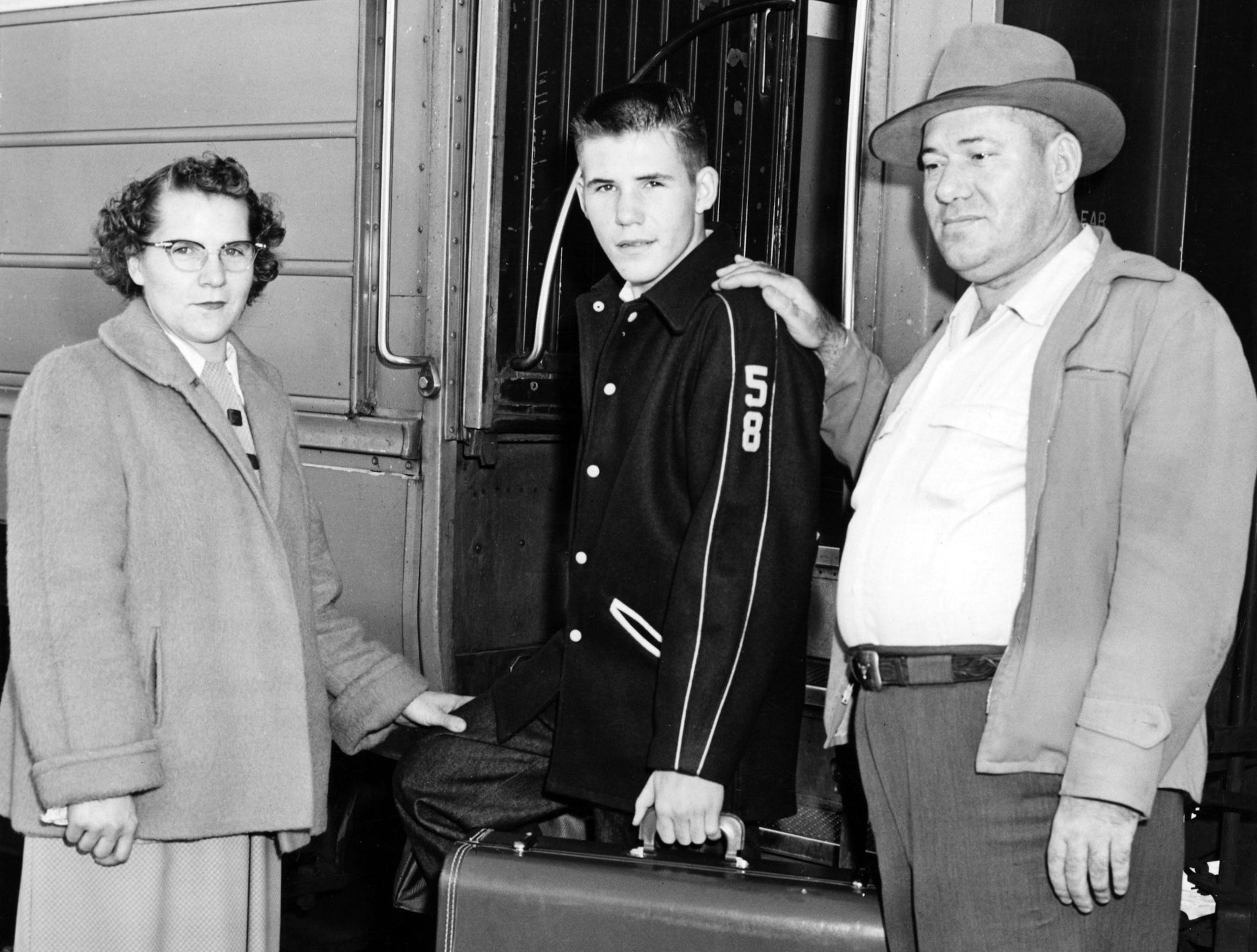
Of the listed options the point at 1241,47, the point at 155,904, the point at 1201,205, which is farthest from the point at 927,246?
the point at 155,904

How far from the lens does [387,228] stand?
3.24 metres

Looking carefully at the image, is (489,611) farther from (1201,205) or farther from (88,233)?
(1201,205)

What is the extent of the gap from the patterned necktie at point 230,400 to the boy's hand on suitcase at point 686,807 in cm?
81

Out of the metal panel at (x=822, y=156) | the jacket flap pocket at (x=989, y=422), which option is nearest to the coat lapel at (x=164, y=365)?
the jacket flap pocket at (x=989, y=422)

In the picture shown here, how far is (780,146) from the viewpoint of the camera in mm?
3871

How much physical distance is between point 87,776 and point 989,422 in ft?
4.21

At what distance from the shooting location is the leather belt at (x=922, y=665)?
72.8 inches

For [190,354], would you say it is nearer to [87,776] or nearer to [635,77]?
[87,776]

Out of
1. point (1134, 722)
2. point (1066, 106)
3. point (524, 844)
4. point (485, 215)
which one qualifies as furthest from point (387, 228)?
point (1134, 722)

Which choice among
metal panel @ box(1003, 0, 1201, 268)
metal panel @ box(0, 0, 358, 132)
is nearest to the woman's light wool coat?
metal panel @ box(0, 0, 358, 132)

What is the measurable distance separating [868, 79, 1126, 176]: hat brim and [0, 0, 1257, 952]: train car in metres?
0.37

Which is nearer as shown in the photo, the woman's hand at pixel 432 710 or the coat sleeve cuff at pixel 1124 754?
the coat sleeve cuff at pixel 1124 754

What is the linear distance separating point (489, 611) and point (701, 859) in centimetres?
138

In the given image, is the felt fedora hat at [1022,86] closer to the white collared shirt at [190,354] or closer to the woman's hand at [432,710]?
the white collared shirt at [190,354]
